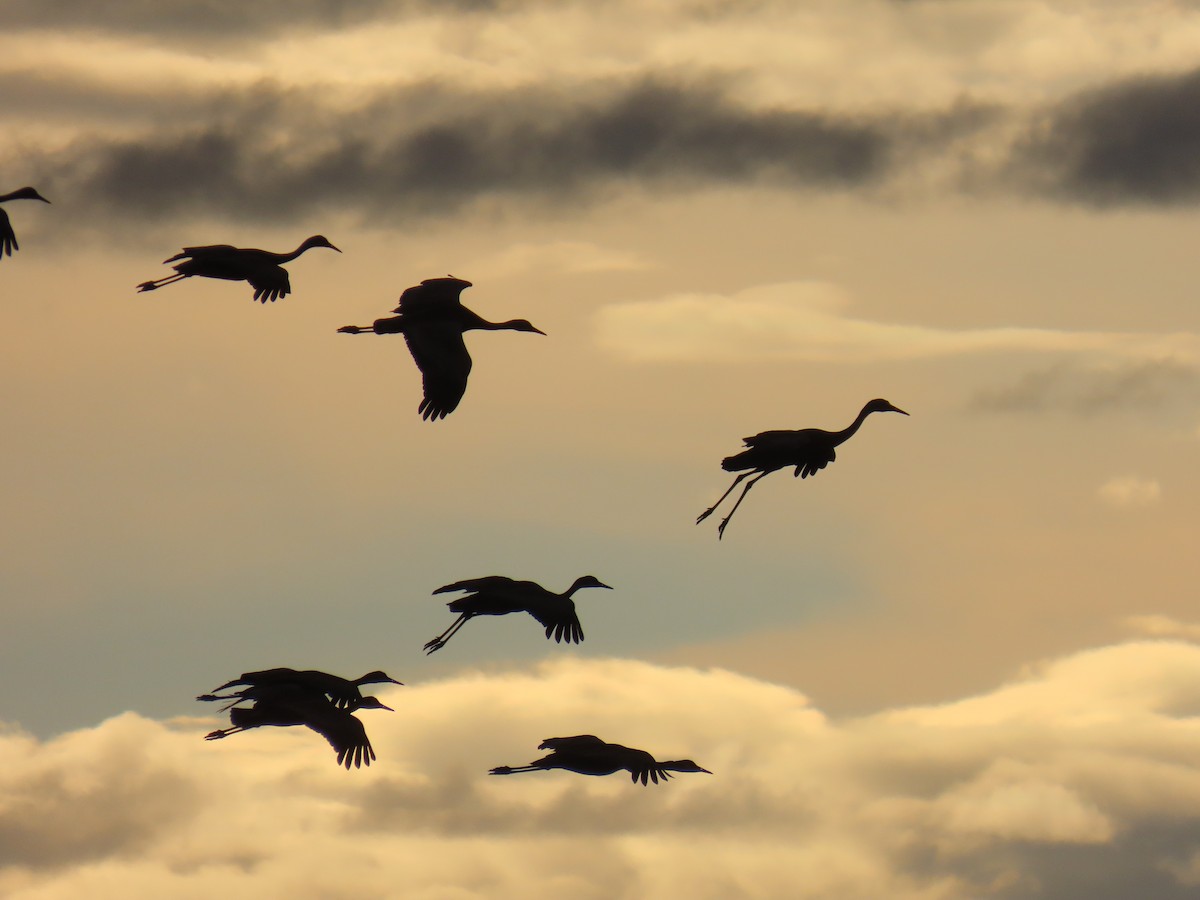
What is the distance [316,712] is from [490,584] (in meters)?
4.82

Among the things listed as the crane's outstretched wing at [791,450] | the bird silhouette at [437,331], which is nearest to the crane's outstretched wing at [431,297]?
the bird silhouette at [437,331]

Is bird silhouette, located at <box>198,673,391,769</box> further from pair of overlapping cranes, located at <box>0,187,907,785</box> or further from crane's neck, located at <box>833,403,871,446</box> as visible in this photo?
crane's neck, located at <box>833,403,871,446</box>

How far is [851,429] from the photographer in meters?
51.6


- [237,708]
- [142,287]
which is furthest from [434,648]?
[142,287]

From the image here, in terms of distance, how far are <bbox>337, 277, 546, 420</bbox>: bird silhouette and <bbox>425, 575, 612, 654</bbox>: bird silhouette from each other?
14.9 ft

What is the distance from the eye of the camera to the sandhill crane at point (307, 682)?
4950 centimetres

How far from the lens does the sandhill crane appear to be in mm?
49500

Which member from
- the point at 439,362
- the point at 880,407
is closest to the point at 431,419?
the point at 439,362

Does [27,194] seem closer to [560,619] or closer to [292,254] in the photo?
[292,254]

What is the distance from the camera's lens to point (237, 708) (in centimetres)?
4962

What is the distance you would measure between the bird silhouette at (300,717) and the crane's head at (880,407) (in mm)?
10967

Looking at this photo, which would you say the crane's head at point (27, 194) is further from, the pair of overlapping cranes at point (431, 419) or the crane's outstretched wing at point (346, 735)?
the crane's outstretched wing at point (346, 735)

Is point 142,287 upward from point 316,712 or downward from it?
upward

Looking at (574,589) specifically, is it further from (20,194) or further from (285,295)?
(20,194)
